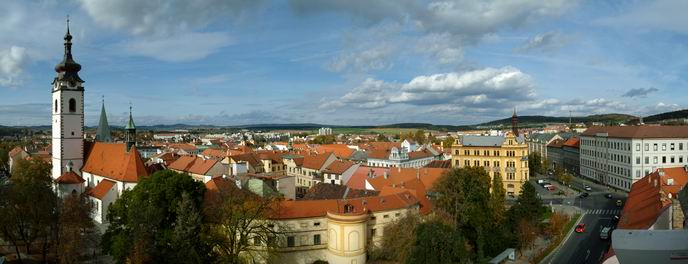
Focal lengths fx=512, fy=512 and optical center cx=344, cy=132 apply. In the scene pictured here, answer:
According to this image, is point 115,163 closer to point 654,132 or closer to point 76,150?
point 76,150

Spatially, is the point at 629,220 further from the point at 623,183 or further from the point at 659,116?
the point at 659,116

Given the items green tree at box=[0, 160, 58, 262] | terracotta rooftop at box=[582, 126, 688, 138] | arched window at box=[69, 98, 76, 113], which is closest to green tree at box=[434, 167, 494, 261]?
green tree at box=[0, 160, 58, 262]

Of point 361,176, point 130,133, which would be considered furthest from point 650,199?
point 130,133

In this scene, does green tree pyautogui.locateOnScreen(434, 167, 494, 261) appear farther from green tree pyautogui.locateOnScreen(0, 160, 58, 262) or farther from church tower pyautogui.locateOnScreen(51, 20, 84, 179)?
church tower pyautogui.locateOnScreen(51, 20, 84, 179)

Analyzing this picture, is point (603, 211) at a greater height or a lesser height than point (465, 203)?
lesser

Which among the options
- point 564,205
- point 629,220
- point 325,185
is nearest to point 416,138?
point 564,205

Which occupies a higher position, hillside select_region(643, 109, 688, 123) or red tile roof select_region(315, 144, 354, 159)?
hillside select_region(643, 109, 688, 123)
